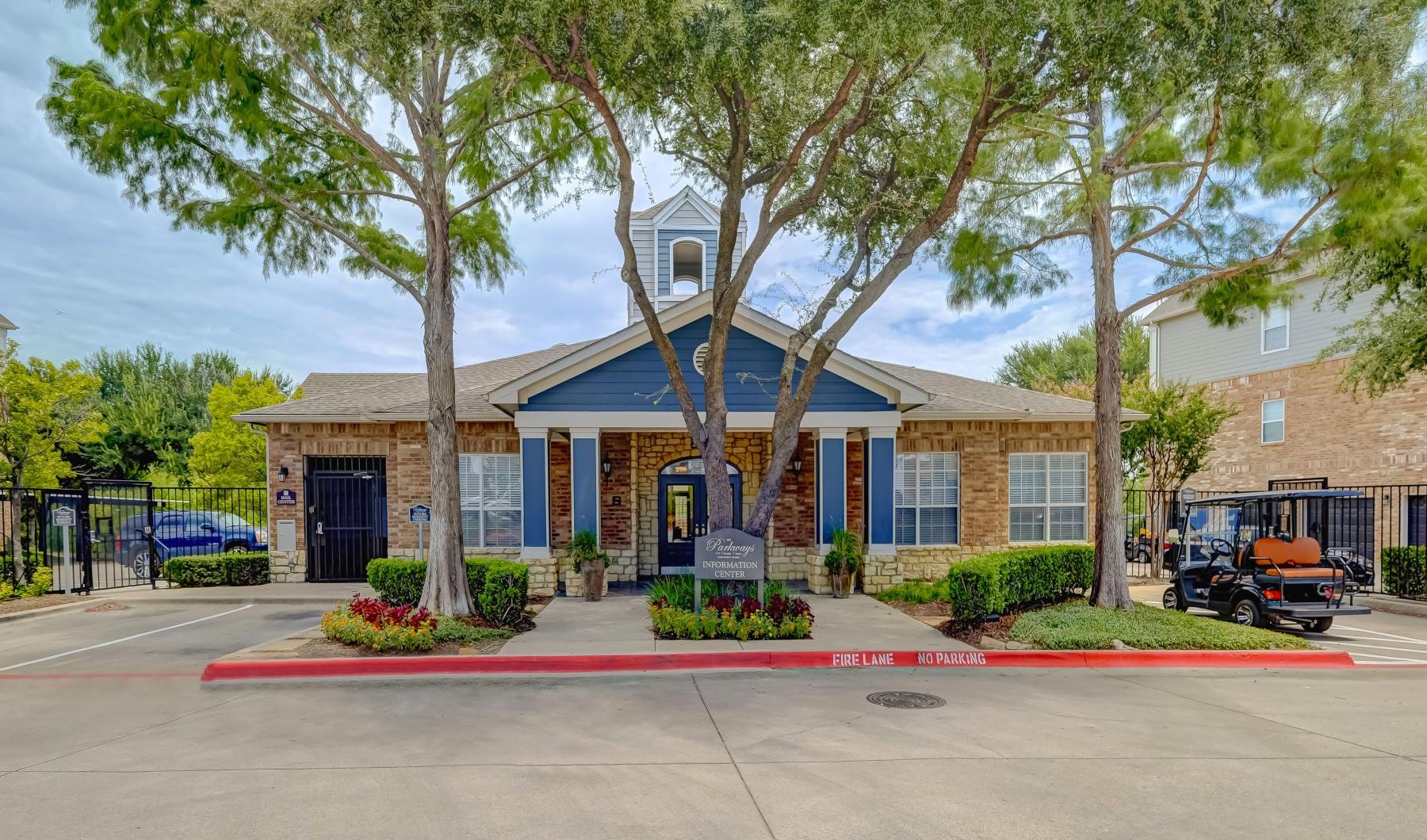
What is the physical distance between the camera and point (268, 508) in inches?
614

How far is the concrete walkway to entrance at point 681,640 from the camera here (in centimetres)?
927

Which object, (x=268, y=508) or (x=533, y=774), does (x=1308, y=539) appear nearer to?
(x=533, y=774)

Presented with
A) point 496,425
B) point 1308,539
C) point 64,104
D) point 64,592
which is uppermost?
point 64,104

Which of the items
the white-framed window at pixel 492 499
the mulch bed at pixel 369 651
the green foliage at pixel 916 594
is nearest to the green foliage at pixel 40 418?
the white-framed window at pixel 492 499

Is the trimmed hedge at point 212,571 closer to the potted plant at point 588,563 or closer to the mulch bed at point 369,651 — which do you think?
the potted plant at point 588,563

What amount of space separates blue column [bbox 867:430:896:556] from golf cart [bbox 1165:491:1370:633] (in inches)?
184

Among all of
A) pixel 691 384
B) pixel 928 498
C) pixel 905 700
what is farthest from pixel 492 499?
pixel 905 700

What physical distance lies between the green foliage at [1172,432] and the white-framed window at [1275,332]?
251cm

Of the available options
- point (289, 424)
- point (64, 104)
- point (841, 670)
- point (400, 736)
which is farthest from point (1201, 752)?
point (289, 424)

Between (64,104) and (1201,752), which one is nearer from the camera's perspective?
(1201,752)

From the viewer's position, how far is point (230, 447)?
24406mm

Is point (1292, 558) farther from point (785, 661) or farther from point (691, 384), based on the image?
point (691, 384)

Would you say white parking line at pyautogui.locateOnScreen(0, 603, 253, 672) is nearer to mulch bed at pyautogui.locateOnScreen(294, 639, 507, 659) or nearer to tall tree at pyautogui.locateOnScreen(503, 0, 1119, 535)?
mulch bed at pyautogui.locateOnScreen(294, 639, 507, 659)

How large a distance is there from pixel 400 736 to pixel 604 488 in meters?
10.0
